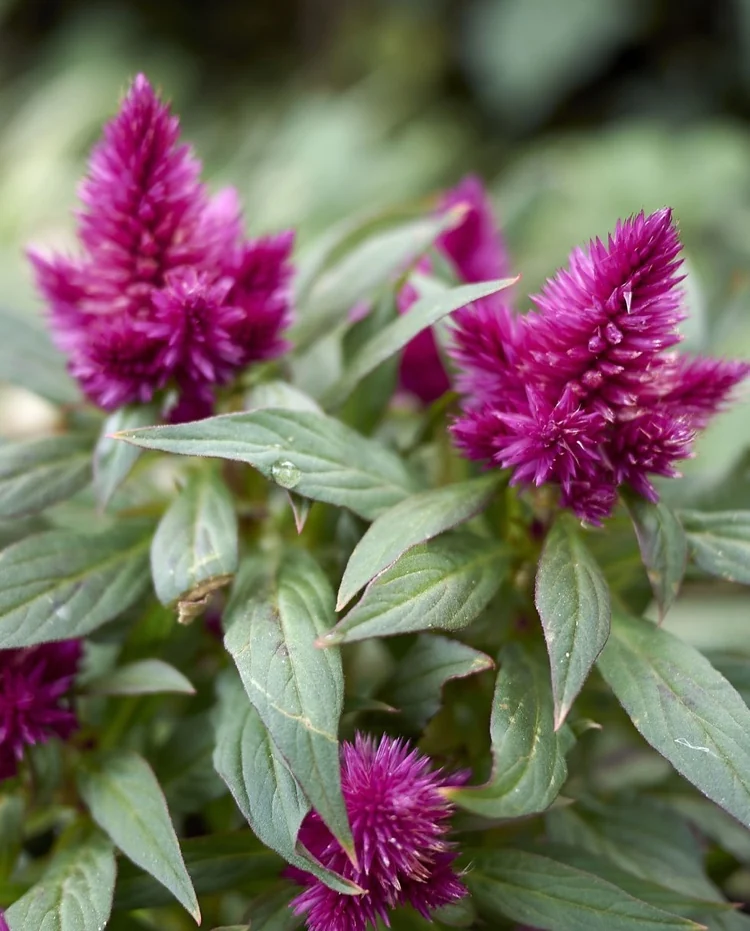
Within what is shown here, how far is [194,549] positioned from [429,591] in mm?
190

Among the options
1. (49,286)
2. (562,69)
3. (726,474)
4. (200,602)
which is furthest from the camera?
(562,69)

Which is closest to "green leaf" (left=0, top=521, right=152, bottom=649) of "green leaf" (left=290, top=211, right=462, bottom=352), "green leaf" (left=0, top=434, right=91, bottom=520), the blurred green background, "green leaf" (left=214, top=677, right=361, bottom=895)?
"green leaf" (left=0, top=434, right=91, bottom=520)

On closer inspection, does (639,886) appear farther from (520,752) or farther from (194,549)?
(194,549)

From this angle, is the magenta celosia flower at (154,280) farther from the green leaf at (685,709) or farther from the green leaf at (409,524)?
the green leaf at (685,709)

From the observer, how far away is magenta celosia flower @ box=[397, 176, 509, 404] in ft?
3.25

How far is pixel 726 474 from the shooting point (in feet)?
2.95

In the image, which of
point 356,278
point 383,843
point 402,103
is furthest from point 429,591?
point 402,103

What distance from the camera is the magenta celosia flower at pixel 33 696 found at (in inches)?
27.1

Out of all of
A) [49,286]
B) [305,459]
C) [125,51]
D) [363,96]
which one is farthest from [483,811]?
[125,51]

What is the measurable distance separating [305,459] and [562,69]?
3.10 meters

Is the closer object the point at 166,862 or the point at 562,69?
the point at 166,862

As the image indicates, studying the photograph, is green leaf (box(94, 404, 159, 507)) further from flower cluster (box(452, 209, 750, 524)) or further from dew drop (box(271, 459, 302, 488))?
flower cluster (box(452, 209, 750, 524))

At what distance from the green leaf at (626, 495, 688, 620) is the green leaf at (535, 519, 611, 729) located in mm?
40

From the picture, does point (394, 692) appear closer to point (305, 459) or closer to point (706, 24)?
point (305, 459)
